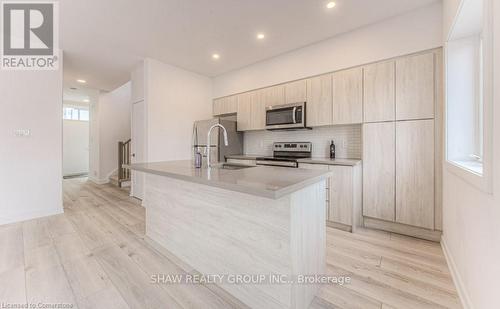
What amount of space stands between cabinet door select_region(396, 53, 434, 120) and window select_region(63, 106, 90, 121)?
31.5 feet

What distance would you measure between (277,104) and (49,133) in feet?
12.8

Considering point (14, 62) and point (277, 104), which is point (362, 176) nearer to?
point (277, 104)

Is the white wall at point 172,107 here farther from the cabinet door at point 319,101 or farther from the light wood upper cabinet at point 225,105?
the cabinet door at point 319,101

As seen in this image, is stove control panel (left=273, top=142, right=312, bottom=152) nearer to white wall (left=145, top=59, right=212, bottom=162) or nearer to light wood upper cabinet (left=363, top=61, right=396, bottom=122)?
light wood upper cabinet (left=363, top=61, right=396, bottom=122)

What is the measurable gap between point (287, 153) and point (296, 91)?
1.13m

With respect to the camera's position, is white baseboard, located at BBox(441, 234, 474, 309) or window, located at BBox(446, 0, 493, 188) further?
window, located at BBox(446, 0, 493, 188)

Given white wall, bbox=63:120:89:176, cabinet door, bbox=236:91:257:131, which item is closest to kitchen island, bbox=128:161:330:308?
cabinet door, bbox=236:91:257:131

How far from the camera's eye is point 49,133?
3406 millimetres

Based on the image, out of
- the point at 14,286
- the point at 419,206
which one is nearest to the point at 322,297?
the point at 419,206

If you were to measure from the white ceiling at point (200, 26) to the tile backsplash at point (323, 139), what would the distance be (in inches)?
57.1

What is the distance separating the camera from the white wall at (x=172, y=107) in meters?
3.96

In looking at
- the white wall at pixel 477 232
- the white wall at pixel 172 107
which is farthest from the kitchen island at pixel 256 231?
the white wall at pixel 172 107

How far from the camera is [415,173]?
2.49m

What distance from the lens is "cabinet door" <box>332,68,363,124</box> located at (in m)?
2.90
